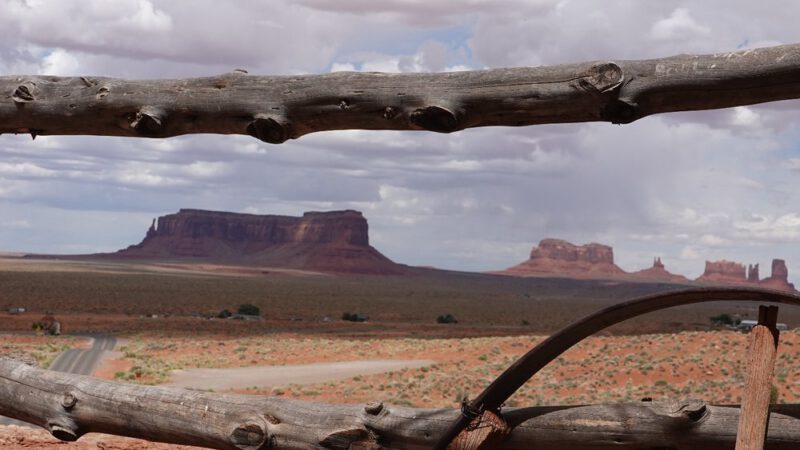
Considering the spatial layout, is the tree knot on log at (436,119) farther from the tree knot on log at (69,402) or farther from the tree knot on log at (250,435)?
the tree knot on log at (69,402)

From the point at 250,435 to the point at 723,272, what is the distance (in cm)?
18509

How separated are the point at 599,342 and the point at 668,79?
25.5m

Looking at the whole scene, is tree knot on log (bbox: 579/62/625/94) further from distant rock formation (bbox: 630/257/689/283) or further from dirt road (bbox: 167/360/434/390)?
distant rock formation (bbox: 630/257/689/283)

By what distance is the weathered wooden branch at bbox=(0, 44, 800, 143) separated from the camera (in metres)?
3.38

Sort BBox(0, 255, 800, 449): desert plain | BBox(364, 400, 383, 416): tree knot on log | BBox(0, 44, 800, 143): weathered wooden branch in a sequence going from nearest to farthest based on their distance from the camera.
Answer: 1. BBox(0, 44, 800, 143): weathered wooden branch
2. BBox(364, 400, 383, 416): tree knot on log
3. BBox(0, 255, 800, 449): desert plain

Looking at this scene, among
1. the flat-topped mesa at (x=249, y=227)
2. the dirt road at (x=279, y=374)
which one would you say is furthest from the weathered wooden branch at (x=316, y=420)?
the flat-topped mesa at (x=249, y=227)

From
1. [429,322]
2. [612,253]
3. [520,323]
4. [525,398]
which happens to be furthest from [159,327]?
[612,253]

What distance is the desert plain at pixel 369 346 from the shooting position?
1991 centimetres

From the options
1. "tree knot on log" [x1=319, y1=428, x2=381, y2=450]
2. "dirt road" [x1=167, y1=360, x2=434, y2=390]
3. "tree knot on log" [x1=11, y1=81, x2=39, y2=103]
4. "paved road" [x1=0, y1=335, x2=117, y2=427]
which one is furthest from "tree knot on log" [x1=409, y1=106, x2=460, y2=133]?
"paved road" [x1=0, y1=335, x2=117, y2=427]

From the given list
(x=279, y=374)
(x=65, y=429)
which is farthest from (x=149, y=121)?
(x=279, y=374)

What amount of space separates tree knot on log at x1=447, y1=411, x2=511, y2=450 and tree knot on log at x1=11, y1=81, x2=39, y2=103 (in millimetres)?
2238

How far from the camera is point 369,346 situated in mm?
36406

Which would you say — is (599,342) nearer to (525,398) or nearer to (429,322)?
(525,398)

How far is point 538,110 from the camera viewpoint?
3.56 metres
